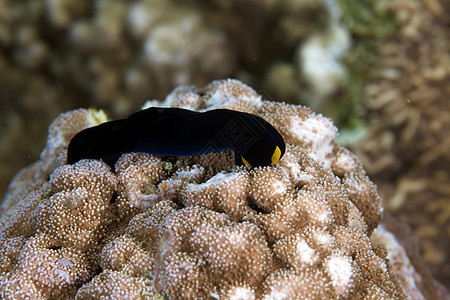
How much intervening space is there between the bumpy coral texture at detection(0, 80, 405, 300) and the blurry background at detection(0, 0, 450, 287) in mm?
1533

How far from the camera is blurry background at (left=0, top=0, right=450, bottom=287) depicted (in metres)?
3.18

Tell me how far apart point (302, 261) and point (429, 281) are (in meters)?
1.81

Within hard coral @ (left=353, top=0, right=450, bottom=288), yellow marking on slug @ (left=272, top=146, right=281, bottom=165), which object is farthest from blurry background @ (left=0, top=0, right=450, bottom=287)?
yellow marking on slug @ (left=272, top=146, right=281, bottom=165)

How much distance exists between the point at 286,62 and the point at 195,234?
2.41 m

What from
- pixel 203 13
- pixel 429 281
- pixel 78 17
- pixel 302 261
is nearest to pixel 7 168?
pixel 78 17

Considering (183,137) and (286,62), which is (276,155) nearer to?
(183,137)

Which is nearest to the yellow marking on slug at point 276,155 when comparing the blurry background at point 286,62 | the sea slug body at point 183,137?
the sea slug body at point 183,137

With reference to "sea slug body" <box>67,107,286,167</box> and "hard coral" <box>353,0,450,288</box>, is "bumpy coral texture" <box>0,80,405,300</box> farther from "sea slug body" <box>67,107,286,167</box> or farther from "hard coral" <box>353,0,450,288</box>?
"hard coral" <box>353,0,450,288</box>

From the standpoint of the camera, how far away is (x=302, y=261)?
4.60ft

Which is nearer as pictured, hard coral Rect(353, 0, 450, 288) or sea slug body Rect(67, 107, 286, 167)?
sea slug body Rect(67, 107, 286, 167)

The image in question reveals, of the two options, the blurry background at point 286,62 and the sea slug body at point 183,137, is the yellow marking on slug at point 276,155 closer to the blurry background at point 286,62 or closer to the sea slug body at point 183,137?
the sea slug body at point 183,137

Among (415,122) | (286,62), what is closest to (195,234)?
(286,62)

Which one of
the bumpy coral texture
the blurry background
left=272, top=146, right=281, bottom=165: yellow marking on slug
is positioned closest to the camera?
the bumpy coral texture

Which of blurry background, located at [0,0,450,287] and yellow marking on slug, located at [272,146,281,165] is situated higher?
blurry background, located at [0,0,450,287]
